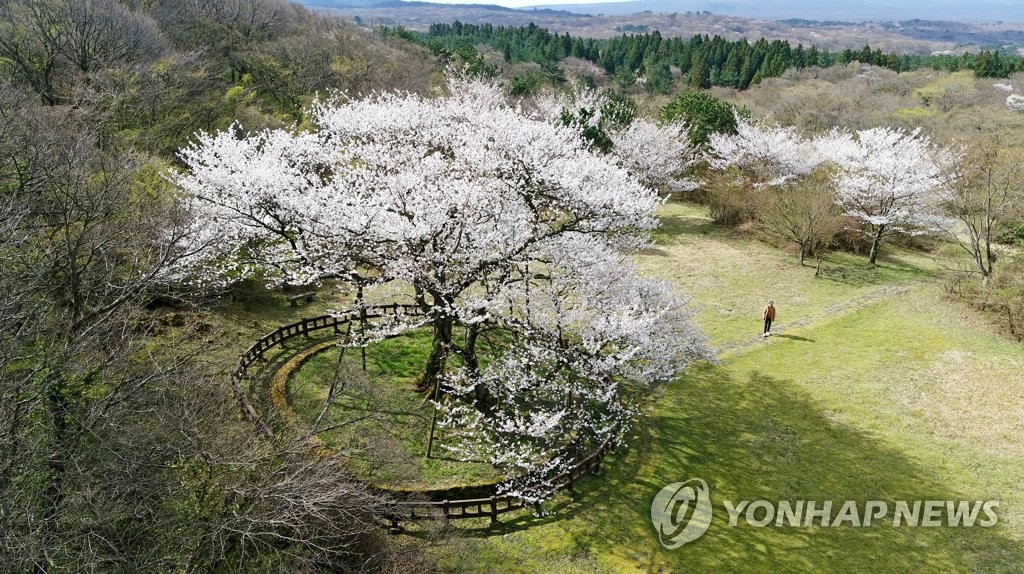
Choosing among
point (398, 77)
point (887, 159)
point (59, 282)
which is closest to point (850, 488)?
point (59, 282)

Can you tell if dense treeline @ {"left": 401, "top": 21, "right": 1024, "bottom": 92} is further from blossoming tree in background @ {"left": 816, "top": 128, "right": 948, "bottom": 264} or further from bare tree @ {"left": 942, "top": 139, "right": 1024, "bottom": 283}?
bare tree @ {"left": 942, "top": 139, "right": 1024, "bottom": 283}

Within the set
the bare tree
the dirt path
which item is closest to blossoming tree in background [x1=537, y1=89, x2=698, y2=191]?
the bare tree

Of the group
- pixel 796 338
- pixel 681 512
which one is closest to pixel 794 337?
pixel 796 338

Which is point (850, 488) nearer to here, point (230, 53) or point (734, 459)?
point (734, 459)

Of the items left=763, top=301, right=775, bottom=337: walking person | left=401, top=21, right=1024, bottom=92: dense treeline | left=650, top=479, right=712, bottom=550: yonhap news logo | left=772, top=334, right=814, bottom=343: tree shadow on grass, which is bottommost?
left=650, top=479, right=712, bottom=550: yonhap news logo

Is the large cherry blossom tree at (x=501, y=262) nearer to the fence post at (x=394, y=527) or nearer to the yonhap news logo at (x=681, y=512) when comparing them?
the yonhap news logo at (x=681, y=512)

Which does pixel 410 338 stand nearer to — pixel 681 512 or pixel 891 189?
pixel 681 512
